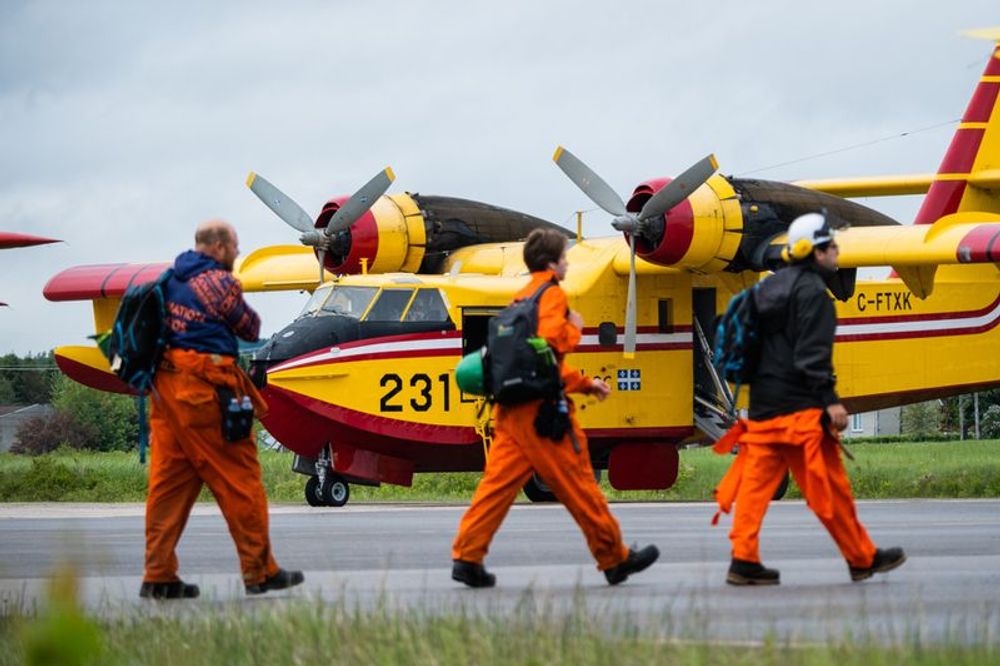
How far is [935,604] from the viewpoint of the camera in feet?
26.4

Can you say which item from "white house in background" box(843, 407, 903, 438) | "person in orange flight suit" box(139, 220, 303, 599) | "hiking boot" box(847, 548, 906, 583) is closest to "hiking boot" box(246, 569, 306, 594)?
"person in orange flight suit" box(139, 220, 303, 599)

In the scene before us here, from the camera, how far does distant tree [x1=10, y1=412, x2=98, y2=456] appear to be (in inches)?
2566

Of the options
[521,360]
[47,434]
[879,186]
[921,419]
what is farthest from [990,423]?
[521,360]

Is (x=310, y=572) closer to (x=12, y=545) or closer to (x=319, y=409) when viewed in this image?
(x=12, y=545)

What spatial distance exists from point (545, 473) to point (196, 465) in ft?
5.75

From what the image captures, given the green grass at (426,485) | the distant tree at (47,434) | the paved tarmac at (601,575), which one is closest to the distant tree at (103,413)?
the distant tree at (47,434)

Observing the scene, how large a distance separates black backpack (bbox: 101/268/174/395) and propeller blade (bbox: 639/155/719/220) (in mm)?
13319

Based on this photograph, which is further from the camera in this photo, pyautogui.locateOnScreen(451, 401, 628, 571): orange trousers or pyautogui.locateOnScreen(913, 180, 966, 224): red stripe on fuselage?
pyautogui.locateOnScreen(913, 180, 966, 224): red stripe on fuselage

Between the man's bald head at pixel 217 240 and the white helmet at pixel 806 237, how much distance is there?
289cm

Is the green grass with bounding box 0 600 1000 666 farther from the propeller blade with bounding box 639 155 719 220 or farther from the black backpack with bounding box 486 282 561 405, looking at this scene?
the propeller blade with bounding box 639 155 719 220

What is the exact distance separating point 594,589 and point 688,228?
1306 centimetres

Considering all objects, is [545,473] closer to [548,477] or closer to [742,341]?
[548,477]

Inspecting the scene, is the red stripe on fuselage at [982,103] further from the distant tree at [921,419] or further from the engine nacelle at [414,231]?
the distant tree at [921,419]

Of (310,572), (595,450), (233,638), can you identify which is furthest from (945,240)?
(233,638)
